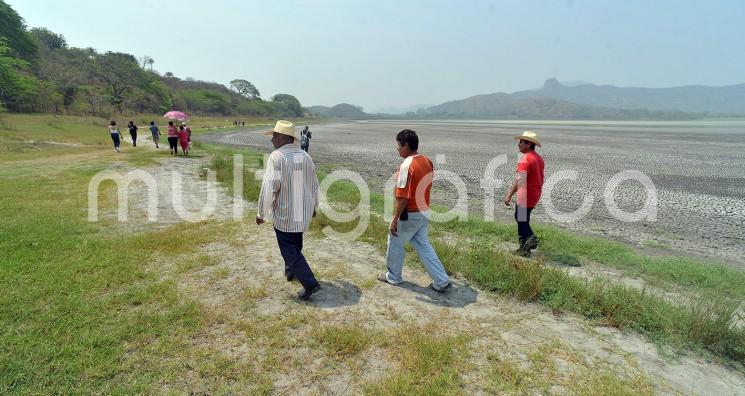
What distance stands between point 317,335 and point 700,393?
3.15 metres

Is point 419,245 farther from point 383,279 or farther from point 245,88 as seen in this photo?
point 245,88

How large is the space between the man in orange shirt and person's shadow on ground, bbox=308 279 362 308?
21.0 inches

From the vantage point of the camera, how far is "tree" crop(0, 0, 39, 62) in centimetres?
4819

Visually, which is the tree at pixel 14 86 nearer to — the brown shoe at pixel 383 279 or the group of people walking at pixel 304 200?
the group of people walking at pixel 304 200

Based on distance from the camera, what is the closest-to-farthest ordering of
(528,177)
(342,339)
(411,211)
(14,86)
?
(342,339)
(411,211)
(528,177)
(14,86)

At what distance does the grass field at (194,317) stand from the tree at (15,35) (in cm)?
6445

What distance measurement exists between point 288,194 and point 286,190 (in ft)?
0.16

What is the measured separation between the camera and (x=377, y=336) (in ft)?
10.8

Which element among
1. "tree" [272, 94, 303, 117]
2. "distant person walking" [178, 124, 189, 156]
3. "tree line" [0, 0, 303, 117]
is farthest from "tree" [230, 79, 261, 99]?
"distant person walking" [178, 124, 189, 156]

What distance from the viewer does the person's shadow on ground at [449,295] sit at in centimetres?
404

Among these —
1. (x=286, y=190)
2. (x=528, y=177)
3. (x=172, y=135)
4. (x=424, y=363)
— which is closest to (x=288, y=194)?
(x=286, y=190)

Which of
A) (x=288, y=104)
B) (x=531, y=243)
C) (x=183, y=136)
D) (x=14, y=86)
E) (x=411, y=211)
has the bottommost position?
(x=531, y=243)

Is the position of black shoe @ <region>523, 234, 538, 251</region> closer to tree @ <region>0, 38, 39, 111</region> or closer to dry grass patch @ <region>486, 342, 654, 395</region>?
dry grass patch @ <region>486, 342, 654, 395</region>

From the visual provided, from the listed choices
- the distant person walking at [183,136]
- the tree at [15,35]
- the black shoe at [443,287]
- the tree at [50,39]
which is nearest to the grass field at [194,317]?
the black shoe at [443,287]
